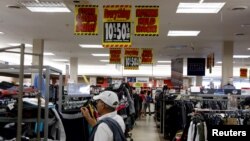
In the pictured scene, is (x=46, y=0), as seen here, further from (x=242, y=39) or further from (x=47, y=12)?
(x=242, y=39)

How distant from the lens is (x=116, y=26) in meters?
8.41

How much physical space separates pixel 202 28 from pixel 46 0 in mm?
5537

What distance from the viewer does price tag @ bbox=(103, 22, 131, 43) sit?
8.37m

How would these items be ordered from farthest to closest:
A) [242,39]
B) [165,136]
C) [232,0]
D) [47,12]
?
[242,39] → [165,136] → [47,12] → [232,0]

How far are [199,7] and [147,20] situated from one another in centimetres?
150

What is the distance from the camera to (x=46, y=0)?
851cm

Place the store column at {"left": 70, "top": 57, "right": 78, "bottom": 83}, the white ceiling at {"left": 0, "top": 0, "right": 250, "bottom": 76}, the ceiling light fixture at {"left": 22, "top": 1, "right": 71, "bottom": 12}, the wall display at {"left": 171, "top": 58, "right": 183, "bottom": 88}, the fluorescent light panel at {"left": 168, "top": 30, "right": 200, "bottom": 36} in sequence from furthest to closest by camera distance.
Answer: the store column at {"left": 70, "top": 57, "right": 78, "bottom": 83} → the wall display at {"left": 171, "top": 58, "right": 183, "bottom": 88} → the fluorescent light panel at {"left": 168, "top": 30, "right": 200, "bottom": 36} → the white ceiling at {"left": 0, "top": 0, "right": 250, "bottom": 76} → the ceiling light fixture at {"left": 22, "top": 1, "right": 71, "bottom": 12}

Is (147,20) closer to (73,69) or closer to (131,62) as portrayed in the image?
(131,62)

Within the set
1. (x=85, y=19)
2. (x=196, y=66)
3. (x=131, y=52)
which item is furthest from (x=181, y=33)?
(x=196, y=66)

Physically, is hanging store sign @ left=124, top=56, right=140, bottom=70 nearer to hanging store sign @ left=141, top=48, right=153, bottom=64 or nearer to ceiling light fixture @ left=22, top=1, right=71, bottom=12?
hanging store sign @ left=141, top=48, right=153, bottom=64

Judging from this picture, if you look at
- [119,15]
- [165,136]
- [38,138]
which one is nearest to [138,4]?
[119,15]

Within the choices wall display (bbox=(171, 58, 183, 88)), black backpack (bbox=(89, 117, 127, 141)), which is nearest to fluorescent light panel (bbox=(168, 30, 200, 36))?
wall display (bbox=(171, 58, 183, 88))

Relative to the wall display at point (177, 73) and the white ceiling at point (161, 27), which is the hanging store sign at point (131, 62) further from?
the wall display at point (177, 73)

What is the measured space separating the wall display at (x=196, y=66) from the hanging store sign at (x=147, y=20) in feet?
35.1
